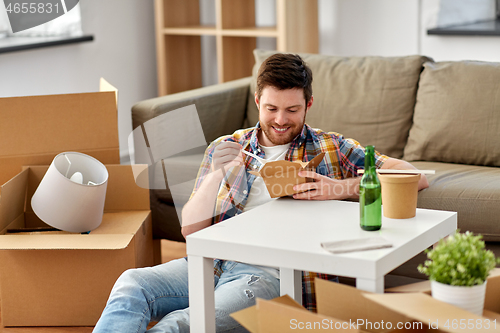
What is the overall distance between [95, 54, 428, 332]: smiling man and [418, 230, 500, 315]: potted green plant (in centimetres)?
46

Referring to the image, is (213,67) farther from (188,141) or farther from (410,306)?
(410,306)

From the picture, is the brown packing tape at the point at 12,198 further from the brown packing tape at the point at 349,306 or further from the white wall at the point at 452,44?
the white wall at the point at 452,44

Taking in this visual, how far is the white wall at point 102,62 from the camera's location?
109 inches

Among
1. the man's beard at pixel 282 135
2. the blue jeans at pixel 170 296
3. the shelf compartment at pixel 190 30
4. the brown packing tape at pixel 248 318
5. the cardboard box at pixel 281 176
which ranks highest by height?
the shelf compartment at pixel 190 30

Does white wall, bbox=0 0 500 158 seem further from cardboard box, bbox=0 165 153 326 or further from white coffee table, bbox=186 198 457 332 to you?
white coffee table, bbox=186 198 457 332

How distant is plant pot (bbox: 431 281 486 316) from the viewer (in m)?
0.92

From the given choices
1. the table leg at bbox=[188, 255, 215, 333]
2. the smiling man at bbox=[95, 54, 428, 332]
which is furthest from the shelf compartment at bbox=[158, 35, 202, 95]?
the table leg at bbox=[188, 255, 215, 333]

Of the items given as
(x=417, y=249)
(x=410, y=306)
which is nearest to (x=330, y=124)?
(x=417, y=249)

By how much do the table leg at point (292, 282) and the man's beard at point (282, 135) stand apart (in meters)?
0.39

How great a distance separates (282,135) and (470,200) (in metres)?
0.61

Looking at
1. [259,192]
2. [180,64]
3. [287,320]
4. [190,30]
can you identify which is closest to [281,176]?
[259,192]

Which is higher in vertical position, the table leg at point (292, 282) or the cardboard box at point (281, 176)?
the cardboard box at point (281, 176)

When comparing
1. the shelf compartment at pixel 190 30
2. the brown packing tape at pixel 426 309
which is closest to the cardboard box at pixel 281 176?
the brown packing tape at pixel 426 309

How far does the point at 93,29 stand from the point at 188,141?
133cm
